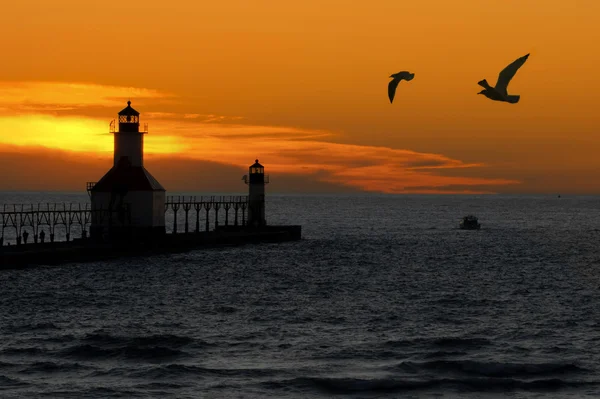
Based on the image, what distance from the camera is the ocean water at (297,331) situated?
99.7 feet

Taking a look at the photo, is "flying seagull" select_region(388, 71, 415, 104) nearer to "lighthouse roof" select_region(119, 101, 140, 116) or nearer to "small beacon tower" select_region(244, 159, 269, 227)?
"lighthouse roof" select_region(119, 101, 140, 116)

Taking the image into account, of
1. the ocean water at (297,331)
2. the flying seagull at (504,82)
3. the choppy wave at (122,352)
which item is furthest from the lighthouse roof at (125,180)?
the flying seagull at (504,82)

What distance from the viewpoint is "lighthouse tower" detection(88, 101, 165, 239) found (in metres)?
79.6

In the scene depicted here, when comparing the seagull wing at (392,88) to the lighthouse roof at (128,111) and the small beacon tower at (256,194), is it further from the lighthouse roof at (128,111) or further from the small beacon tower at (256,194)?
the small beacon tower at (256,194)

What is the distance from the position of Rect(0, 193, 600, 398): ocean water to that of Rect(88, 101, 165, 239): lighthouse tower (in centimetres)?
700

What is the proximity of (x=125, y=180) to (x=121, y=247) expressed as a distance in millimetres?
6110

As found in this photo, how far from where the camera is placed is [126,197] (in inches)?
3142

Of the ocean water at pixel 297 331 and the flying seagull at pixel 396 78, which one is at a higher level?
the flying seagull at pixel 396 78

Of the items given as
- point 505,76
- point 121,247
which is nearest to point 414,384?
point 505,76

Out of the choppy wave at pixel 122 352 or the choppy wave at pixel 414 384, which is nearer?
the choppy wave at pixel 414 384

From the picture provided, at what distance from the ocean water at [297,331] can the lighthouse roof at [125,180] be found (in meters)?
8.45

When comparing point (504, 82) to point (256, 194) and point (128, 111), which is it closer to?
point (128, 111)

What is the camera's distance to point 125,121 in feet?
268

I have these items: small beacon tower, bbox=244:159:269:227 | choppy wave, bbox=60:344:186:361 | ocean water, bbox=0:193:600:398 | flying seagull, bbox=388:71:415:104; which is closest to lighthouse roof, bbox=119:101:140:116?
ocean water, bbox=0:193:600:398
